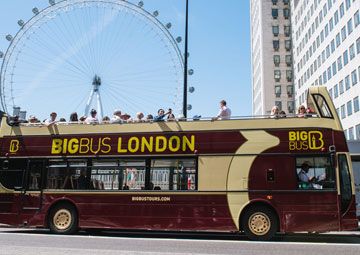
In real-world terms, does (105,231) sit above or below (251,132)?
below

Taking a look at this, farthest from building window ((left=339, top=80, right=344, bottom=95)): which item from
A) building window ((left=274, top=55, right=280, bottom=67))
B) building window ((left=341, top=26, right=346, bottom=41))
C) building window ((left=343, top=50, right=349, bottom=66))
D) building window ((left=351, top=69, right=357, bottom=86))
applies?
building window ((left=274, top=55, right=280, bottom=67))

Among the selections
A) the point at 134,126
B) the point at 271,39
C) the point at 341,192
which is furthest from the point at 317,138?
the point at 271,39

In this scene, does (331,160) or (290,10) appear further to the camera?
(290,10)

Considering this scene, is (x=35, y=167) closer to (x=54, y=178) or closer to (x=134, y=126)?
(x=54, y=178)

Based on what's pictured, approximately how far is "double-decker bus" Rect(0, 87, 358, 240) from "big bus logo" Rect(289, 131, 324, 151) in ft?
0.09

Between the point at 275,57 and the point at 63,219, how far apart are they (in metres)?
91.7

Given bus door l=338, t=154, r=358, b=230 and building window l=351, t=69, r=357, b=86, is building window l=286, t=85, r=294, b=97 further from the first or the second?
bus door l=338, t=154, r=358, b=230

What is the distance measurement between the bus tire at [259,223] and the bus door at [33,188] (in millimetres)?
6739

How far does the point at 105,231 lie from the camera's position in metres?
16.6

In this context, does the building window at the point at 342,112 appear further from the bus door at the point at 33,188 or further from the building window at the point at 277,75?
the bus door at the point at 33,188

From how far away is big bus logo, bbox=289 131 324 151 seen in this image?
1340 cm

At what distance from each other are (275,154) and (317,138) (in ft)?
4.21

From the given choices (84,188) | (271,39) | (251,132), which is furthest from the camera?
(271,39)

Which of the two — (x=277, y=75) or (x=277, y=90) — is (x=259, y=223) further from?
(x=277, y=75)
